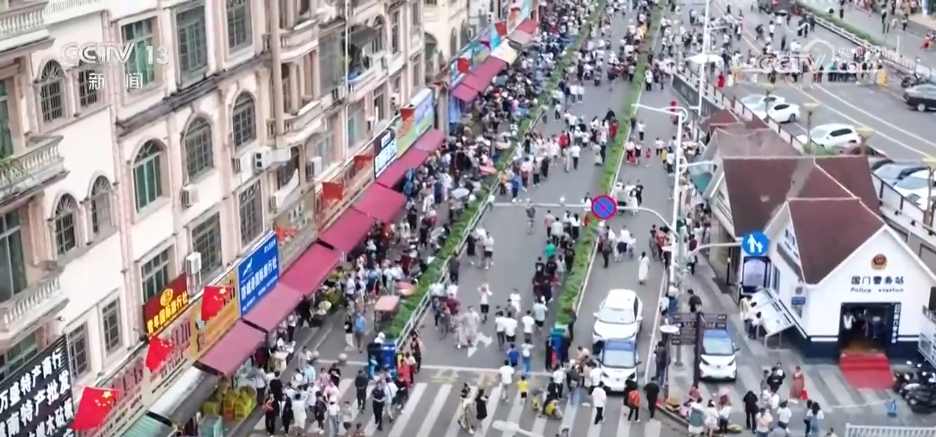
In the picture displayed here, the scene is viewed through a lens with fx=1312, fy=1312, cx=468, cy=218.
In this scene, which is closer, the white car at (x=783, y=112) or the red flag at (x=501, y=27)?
the white car at (x=783, y=112)

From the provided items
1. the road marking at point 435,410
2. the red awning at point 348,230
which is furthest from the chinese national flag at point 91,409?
the red awning at point 348,230

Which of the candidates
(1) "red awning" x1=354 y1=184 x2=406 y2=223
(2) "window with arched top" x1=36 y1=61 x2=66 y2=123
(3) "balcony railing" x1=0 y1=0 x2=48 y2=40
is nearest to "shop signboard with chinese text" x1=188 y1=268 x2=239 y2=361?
(2) "window with arched top" x1=36 y1=61 x2=66 y2=123

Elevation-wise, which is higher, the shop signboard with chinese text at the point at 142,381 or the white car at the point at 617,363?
the shop signboard with chinese text at the point at 142,381

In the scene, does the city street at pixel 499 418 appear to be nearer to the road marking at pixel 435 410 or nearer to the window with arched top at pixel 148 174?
the road marking at pixel 435 410

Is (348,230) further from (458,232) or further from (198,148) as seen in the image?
(198,148)

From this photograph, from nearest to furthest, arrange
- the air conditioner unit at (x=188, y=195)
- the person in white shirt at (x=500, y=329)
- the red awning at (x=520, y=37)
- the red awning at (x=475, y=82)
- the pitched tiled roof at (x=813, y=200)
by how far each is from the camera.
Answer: the air conditioner unit at (x=188, y=195), the pitched tiled roof at (x=813, y=200), the person in white shirt at (x=500, y=329), the red awning at (x=475, y=82), the red awning at (x=520, y=37)

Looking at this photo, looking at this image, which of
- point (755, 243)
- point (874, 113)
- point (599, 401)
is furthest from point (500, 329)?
point (874, 113)
